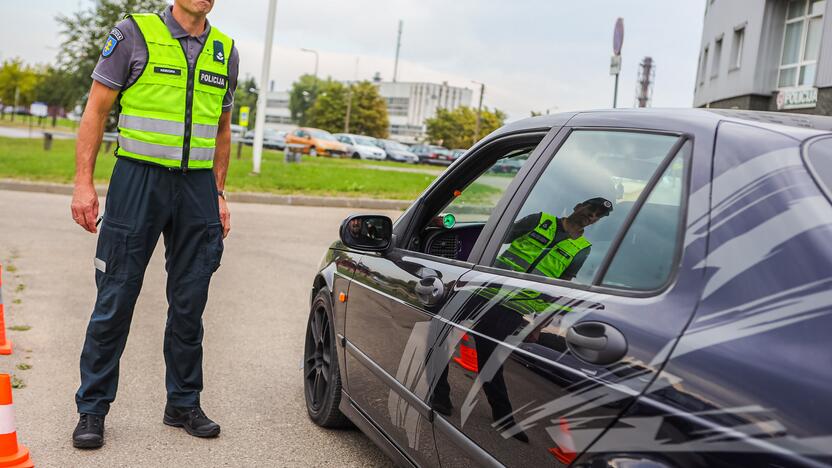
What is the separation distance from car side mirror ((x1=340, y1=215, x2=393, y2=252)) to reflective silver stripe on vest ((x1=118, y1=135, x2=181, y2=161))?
89 cm

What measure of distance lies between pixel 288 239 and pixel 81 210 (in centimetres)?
782

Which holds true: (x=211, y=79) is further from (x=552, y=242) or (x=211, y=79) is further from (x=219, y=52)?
(x=552, y=242)

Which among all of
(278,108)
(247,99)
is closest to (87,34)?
(247,99)

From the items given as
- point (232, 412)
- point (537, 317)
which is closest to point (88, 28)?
point (232, 412)

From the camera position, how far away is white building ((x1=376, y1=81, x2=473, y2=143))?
140 m

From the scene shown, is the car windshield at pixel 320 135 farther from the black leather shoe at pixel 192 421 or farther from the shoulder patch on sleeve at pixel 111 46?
the shoulder patch on sleeve at pixel 111 46

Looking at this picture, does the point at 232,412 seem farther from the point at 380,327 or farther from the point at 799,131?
the point at 799,131

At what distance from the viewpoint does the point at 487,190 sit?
3.79 metres

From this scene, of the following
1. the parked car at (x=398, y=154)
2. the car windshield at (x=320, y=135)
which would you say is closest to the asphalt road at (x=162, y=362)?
the car windshield at (x=320, y=135)

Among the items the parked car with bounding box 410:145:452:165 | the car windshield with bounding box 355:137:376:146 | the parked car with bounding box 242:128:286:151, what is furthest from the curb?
the parked car with bounding box 410:145:452:165

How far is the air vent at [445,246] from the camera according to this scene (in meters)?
3.86

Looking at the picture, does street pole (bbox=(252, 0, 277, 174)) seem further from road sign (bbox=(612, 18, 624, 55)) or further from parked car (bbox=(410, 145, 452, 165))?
parked car (bbox=(410, 145, 452, 165))

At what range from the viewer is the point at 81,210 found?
381 centimetres

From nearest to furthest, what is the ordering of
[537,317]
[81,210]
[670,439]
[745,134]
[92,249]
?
[670,439]
[745,134]
[537,317]
[81,210]
[92,249]
